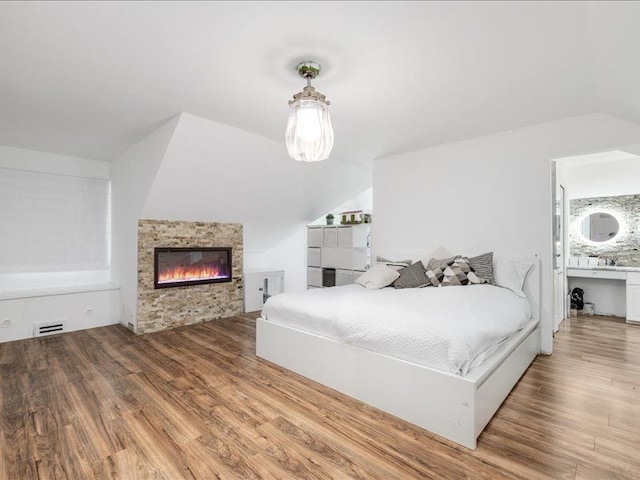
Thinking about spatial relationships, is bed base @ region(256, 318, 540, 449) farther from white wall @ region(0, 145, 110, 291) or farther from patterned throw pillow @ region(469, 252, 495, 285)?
white wall @ region(0, 145, 110, 291)

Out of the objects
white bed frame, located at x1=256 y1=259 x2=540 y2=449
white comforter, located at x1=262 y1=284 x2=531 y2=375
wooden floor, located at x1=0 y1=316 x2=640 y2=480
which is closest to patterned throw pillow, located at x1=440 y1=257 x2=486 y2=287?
white comforter, located at x1=262 y1=284 x2=531 y2=375

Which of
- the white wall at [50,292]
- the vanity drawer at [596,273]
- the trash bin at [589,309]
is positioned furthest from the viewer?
the trash bin at [589,309]

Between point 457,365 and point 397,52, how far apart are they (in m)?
2.00

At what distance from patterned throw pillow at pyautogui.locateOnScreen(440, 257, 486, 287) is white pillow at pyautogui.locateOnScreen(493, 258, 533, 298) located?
229 millimetres

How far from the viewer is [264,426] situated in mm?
2074

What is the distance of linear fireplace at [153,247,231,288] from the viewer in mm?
4418

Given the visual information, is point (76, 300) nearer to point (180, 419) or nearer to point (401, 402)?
point (180, 419)

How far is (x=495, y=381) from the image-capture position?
84.6 inches

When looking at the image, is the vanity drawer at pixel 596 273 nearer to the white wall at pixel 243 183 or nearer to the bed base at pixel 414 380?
the bed base at pixel 414 380

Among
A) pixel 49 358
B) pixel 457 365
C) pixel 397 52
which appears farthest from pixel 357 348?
pixel 49 358

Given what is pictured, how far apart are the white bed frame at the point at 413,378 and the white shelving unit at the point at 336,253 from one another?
122 inches

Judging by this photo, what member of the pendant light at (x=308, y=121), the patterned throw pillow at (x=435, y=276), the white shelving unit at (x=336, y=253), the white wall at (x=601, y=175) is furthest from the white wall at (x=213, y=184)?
the white wall at (x=601, y=175)

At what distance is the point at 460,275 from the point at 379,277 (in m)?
0.86

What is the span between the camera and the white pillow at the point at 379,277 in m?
3.69
